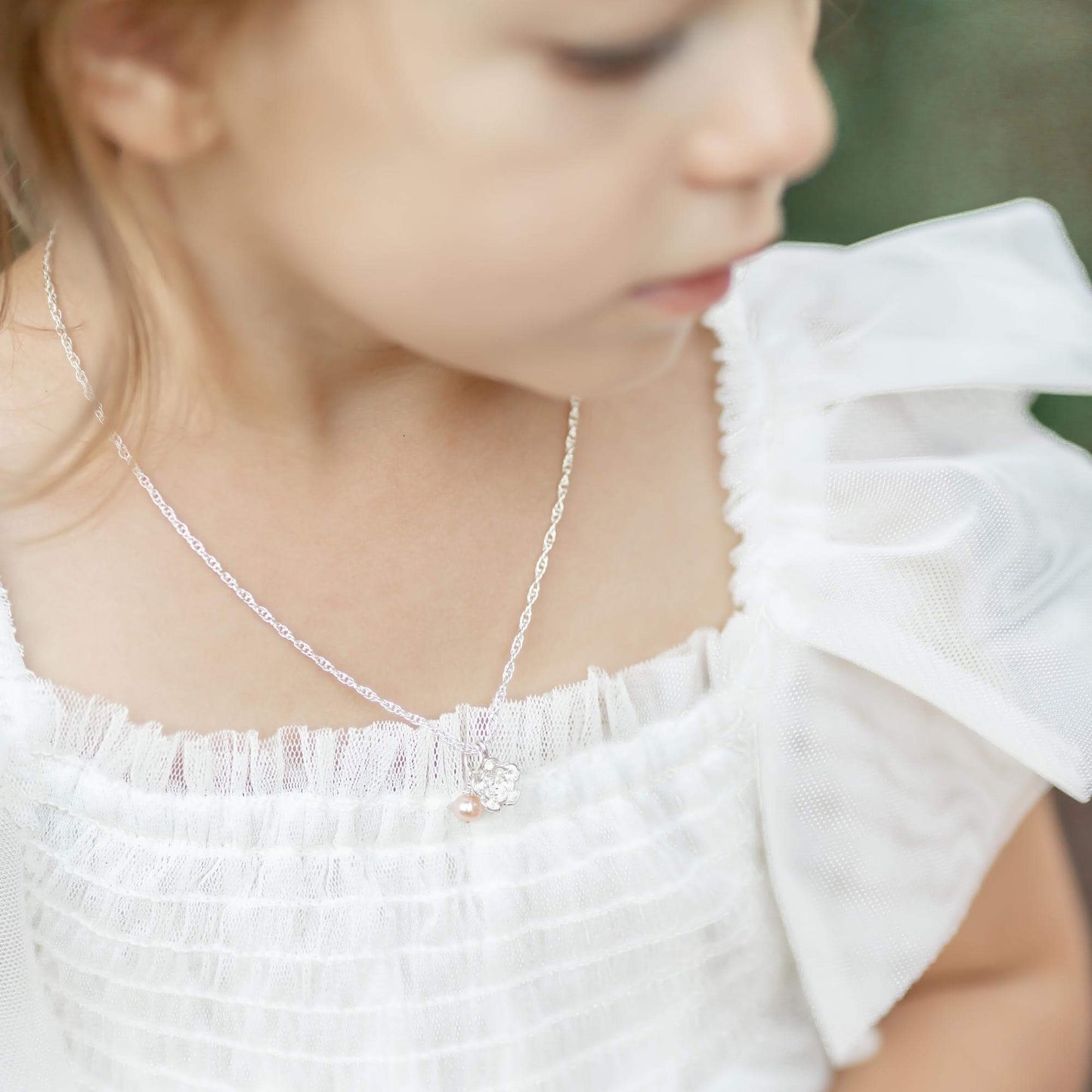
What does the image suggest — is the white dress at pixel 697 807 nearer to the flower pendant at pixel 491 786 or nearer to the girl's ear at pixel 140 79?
the flower pendant at pixel 491 786

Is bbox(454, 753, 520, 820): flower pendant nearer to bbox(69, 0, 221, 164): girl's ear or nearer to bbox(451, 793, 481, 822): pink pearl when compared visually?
bbox(451, 793, 481, 822): pink pearl

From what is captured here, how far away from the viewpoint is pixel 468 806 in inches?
23.4

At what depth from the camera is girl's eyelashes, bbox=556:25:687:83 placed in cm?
42

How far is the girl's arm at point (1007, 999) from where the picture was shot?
702mm

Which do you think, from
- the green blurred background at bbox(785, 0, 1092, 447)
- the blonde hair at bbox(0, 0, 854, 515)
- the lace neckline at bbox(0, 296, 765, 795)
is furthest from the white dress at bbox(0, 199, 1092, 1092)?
the green blurred background at bbox(785, 0, 1092, 447)

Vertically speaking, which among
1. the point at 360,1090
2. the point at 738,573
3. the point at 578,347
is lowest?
the point at 360,1090

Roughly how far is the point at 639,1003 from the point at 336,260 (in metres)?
0.44

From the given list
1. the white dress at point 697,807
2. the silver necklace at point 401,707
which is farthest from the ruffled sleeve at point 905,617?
the silver necklace at point 401,707

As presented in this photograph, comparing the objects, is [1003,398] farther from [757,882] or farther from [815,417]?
[757,882]

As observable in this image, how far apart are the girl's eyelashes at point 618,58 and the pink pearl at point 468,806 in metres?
0.35

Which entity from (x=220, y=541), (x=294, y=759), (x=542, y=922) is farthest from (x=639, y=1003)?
(x=220, y=541)

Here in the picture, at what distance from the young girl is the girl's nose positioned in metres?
0.02

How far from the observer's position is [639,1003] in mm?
657

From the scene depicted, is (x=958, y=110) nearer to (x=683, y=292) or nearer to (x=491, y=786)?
(x=683, y=292)
